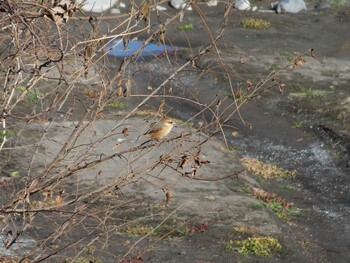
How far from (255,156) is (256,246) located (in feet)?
26.1

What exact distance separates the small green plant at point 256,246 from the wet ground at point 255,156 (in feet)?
0.59

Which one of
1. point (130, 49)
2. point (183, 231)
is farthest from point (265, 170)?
point (130, 49)

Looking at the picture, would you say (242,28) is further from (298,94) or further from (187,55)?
(298,94)

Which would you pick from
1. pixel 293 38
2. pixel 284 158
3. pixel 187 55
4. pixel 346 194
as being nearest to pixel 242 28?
pixel 293 38

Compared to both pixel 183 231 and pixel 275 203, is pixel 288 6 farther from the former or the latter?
pixel 183 231

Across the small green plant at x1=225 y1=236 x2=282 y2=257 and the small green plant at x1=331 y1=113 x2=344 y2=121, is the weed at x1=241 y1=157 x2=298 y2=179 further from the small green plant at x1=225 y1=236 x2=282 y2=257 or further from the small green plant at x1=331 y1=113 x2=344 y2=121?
the small green plant at x1=225 y1=236 x2=282 y2=257

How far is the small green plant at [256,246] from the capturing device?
14.6 meters

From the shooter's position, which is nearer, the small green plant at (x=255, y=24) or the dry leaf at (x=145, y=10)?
the dry leaf at (x=145, y=10)

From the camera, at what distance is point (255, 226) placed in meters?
15.9

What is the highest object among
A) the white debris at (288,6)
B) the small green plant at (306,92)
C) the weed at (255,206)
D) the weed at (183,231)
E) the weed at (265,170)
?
the weed at (183,231)

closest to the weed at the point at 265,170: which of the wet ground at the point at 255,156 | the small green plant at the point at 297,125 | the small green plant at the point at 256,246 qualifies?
the wet ground at the point at 255,156

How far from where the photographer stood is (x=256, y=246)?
1480 centimetres

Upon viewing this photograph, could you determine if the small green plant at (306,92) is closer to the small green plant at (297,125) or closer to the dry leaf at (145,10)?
the small green plant at (297,125)

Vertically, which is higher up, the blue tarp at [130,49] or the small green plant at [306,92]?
the blue tarp at [130,49]
